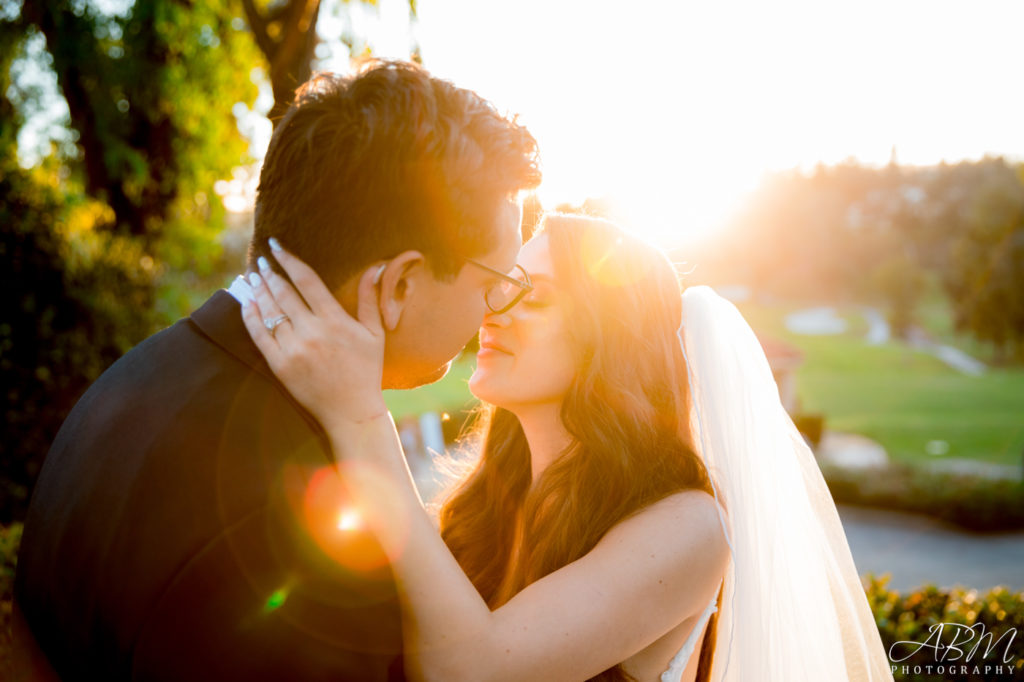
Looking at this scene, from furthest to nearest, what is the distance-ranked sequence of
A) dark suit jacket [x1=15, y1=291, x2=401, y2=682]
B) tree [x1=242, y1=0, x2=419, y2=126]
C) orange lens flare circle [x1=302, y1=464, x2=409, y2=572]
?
tree [x1=242, y1=0, x2=419, y2=126] < orange lens flare circle [x1=302, y1=464, x2=409, y2=572] < dark suit jacket [x1=15, y1=291, x2=401, y2=682]

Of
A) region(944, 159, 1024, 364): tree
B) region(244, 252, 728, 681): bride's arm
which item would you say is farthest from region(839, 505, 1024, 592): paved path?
region(944, 159, 1024, 364): tree

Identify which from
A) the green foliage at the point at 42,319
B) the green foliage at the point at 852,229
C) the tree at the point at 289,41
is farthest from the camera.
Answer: the green foliage at the point at 852,229

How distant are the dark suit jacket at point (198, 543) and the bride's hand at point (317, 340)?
0.23ft

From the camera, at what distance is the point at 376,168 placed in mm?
1555

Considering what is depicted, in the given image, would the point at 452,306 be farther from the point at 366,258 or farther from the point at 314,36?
the point at 314,36

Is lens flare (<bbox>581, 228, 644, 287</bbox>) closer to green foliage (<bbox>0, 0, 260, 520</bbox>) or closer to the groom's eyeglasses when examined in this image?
the groom's eyeglasses

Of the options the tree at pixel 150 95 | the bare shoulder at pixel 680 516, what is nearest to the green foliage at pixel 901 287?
the tree at pixel 150 95

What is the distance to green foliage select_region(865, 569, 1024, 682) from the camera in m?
3.88

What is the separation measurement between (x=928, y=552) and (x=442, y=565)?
1281cm

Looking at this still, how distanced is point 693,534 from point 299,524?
140cm

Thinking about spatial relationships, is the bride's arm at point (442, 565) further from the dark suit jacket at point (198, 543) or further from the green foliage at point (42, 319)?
the green foliage at point (42, 319)

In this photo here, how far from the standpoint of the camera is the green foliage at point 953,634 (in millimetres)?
3875

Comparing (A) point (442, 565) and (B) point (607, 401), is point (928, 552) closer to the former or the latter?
(B) point (607, 401)

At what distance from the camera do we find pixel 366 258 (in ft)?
5.37
